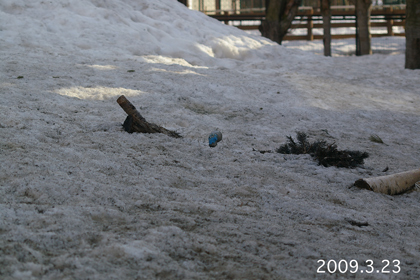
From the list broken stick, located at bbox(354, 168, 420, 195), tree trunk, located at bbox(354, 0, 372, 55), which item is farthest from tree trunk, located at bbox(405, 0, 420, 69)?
broken stick, located at bbox(354, 168, 420, 195)

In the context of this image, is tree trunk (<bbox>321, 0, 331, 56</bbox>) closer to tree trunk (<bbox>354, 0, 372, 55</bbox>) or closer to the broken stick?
tree trunk (<bbox>354, 0, 372, 55</bbox>)

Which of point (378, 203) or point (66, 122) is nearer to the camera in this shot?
point (378, 203)

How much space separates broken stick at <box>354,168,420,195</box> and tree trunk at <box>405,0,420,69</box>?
7.13 m

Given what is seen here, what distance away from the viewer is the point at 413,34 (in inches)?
360

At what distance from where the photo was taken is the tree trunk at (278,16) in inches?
466

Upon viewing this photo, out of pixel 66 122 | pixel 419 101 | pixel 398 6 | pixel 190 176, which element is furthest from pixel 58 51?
pixel 398 6

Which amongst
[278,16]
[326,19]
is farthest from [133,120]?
[326,19]

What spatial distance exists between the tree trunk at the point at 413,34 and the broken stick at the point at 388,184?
23.4 ft

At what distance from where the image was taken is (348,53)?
665 inches

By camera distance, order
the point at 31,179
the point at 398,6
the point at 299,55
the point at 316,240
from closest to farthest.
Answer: the point at 316,240 < the point at 31,179 < the point at 299,55 < the point at 398,6

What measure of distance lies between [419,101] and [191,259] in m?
6.25

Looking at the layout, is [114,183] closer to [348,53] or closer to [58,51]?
[58,51]

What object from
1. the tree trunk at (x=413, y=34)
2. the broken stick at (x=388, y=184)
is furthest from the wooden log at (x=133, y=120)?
the tree trunk at (x=413, y=34)

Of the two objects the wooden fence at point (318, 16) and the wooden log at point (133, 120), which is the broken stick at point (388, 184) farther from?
the wooden fence at point (318, 16)
